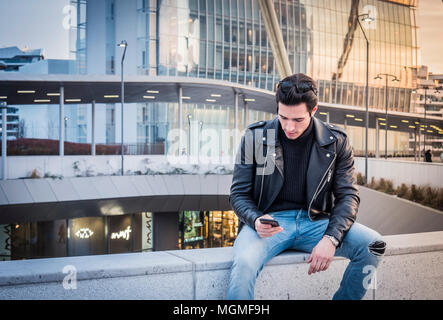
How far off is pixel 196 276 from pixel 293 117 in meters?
1.28

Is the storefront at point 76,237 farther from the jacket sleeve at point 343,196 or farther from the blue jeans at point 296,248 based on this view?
the jacket sleeve at point 343,196

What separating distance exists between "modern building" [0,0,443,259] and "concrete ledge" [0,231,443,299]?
17.6m

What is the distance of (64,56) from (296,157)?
46.5 m

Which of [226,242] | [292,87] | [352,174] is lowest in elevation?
[226,242]

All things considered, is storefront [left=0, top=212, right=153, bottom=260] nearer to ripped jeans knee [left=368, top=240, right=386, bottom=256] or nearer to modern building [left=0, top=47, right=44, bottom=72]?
modern building [left=0, top=47, right=44, bottom=72]

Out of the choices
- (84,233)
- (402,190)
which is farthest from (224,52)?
(402,190)

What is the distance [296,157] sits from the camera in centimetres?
361

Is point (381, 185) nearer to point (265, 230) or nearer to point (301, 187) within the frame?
point (301, 187)

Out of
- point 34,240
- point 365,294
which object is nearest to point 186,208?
point 34,240

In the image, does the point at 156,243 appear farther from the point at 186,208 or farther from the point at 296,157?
the point at 296,157

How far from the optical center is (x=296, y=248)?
3.69 meters

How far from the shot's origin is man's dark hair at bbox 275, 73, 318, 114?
3.47 metres
